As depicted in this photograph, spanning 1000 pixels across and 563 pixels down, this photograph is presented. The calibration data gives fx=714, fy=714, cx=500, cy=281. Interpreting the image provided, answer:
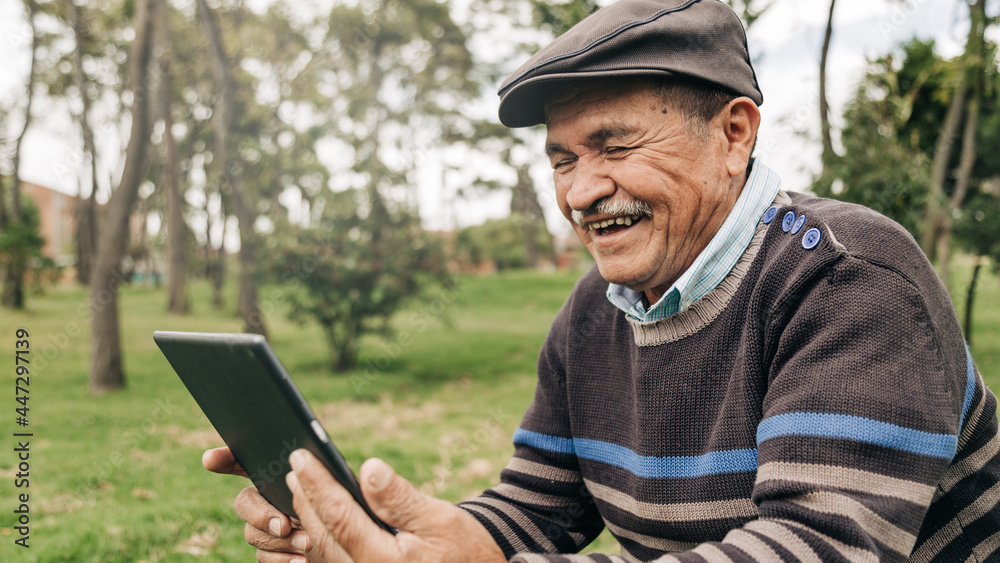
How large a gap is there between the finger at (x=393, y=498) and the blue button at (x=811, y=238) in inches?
36.6

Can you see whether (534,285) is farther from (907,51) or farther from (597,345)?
(597,345)

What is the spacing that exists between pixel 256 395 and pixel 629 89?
1063mm

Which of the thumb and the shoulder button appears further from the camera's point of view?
the shoulder button

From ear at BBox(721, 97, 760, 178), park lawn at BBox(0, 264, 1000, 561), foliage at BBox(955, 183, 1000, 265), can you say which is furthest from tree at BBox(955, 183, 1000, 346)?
ear at BBox(721, 97, 760, 178)

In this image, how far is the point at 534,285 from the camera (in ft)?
72.2

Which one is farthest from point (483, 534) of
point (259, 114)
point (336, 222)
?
point (259, 114)

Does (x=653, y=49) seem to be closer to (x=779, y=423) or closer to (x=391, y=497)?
(x=779, y=423)

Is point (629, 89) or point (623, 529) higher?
point (629, 89)

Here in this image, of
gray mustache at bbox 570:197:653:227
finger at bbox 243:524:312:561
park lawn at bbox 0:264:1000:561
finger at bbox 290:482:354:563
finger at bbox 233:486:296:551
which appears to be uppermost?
gray mustache at bbox 570:197:653:227

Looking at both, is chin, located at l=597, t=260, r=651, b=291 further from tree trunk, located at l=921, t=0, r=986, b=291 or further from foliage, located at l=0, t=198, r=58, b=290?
foliage, located at l=0, t=198, r=58, b=290

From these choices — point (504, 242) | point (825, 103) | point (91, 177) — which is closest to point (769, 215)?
point (825, 103)

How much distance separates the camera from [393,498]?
1312mm

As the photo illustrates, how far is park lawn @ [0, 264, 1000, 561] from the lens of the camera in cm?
421

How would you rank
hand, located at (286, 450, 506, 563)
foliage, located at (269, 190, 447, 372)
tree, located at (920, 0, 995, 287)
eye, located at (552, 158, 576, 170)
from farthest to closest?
foliage, located at (269, 190, 447, 372), tree, located at (920, 0, 995, 287), eye, located at (552, 158, 576, 170), hand, located at (286, 450, 506, 563)
